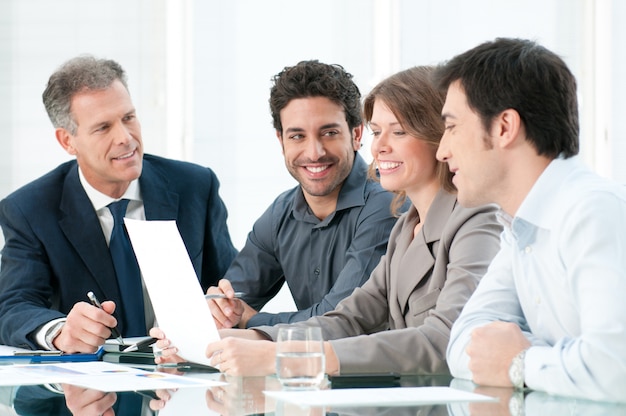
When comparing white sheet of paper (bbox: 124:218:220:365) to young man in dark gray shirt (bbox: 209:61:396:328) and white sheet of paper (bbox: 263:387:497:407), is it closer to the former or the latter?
white sheet of paper (bbox: 263:387:497:407)

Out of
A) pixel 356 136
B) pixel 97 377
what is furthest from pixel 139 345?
pixel 356 136

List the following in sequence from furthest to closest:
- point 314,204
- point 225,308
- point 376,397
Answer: point 314,204 < point 225,308 < point 376,397

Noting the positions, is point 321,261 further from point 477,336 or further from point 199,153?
point 199,153

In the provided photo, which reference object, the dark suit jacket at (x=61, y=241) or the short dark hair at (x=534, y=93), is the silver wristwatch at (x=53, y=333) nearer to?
the dark suit jacket at (x=61, y=241)

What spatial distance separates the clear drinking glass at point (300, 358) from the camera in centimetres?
153

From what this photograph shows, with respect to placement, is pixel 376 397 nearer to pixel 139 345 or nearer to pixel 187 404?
pixel 187 404

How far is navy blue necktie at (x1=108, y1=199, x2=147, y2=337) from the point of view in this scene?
2.99 meters

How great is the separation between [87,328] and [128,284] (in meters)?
0.65

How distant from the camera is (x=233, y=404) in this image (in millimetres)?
1492

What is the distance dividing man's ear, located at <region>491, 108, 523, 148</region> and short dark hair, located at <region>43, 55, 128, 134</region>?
1742mm

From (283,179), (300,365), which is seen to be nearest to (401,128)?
(300,365)

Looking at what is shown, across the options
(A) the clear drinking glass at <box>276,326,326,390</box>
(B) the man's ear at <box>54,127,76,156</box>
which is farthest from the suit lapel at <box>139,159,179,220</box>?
(A) the clear drinking glass at <box>276,326,326,390</box>

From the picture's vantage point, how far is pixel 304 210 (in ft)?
10.1

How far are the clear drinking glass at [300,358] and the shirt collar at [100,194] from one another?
5.48 feet
